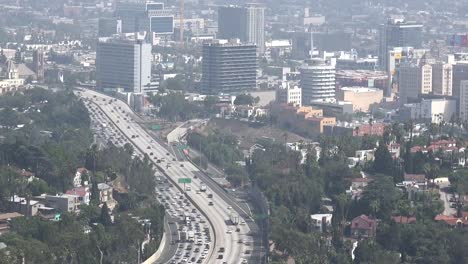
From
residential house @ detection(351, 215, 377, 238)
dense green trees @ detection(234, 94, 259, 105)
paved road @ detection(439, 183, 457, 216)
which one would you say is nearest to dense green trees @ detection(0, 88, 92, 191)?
dense green trees @ detection(234, 94, 259, 105)

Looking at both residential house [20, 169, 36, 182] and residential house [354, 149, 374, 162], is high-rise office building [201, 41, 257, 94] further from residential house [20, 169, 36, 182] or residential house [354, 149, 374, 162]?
residential house [20, 169, 36, 182]

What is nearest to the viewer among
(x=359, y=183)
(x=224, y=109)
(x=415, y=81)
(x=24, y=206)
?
(x=24, y=206)

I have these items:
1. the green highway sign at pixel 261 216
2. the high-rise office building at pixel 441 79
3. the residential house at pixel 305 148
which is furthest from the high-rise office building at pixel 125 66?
the green highway sign at pixel 261 216

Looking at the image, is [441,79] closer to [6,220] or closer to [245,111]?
[245,111]

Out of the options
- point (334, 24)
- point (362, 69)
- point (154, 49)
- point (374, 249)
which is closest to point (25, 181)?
point (374, 249)

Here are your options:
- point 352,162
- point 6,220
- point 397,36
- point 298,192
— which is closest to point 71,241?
point 6,220

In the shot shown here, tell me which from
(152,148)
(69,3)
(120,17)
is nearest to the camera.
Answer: (152,148)

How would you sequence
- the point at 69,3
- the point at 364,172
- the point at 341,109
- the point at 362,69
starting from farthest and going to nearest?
the point at 69,3, the point at 362,69, the point at 341,109, the point at 364,172

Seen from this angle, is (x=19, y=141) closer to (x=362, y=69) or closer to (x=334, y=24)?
(x=362, y=69)
